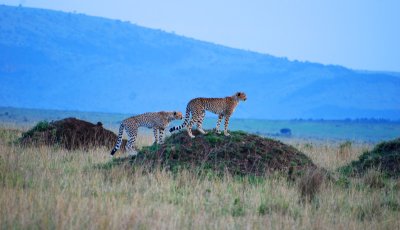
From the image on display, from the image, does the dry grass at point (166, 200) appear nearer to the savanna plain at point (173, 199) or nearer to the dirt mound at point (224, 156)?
the savanna plain at point (173, 199)

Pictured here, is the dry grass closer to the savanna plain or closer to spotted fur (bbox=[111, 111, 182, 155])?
the savanna plain

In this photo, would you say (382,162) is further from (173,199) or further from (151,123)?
(173,199)

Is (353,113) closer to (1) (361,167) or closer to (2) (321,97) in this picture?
(2) (321,97)

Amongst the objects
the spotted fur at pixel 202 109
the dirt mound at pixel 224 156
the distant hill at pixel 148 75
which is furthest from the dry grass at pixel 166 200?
the distant hill at pixel 148 75

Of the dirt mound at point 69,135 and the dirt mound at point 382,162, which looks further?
the dirt mound at point 69,135

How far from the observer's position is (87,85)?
16200 centimetres

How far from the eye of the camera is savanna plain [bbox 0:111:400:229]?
8.35m

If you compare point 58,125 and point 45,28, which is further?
point 45,28

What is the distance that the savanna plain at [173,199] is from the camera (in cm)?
835

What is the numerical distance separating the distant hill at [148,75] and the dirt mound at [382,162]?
413 feet

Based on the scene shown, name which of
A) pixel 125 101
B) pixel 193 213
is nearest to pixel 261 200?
pixel 193 213

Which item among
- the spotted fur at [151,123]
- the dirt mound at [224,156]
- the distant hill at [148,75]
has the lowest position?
the dirt mound at [224,156]

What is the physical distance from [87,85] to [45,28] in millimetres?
25215

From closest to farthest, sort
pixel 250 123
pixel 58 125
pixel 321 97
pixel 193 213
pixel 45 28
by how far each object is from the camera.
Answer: pixel 193 213 < pixel 58 125 < pixel 250 123 < pixel 321 97 < pixel 45 28
